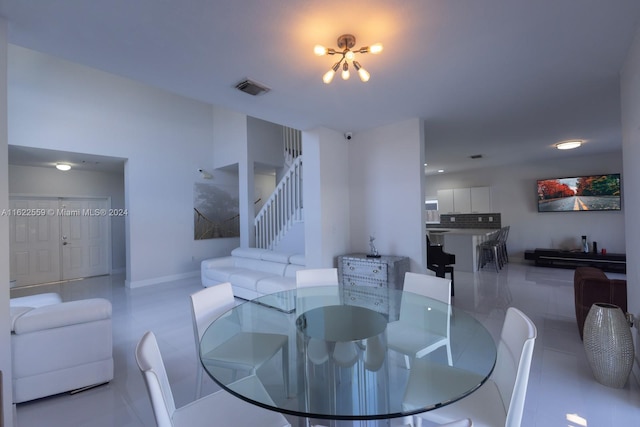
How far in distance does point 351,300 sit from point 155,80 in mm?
2653

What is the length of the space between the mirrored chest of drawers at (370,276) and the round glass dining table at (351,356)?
0.55ft

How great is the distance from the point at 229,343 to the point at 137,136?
5.67 meters

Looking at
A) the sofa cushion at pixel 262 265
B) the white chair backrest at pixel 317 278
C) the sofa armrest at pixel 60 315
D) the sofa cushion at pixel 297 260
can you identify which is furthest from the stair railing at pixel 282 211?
the sofa armrest at pixel 60 315

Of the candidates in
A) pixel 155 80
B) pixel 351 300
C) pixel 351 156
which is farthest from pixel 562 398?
pixel 155 80

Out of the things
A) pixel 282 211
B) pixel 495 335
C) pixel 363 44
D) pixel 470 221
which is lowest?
pixel 495 335

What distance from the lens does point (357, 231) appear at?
14.1 feet

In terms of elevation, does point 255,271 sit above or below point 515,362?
below

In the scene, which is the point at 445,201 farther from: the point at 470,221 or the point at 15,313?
the point at 15,313

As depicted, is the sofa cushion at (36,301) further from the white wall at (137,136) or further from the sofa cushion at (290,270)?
the white wall at (137,136)

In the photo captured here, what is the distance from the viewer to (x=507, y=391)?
4.37 feet

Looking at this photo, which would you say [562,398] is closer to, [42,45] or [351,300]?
[351,300]

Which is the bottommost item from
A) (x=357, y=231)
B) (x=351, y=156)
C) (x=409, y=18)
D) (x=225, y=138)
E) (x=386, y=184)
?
(x=357, y=231)

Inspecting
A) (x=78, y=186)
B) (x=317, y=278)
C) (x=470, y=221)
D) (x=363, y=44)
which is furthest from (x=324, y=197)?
(x=78, y=186)

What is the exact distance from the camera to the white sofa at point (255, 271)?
4191 mm
